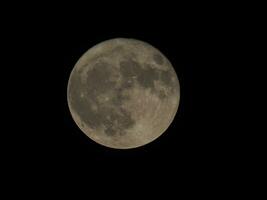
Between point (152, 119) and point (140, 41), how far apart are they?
160 centimetres

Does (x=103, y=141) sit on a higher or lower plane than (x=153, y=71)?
lower

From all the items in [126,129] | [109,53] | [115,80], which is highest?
[109,53]

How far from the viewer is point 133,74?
8.14 meters

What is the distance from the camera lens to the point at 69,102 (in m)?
8.88

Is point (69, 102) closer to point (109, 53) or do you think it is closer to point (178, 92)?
point (109, 53)

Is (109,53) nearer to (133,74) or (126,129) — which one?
(133,74)

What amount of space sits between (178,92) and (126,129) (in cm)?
134

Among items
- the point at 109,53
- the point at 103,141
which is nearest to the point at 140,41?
the point at 109,53

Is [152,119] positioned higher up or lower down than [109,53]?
lower down

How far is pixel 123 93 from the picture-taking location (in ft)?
26.5

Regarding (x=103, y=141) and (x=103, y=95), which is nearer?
(x=103, y=95)

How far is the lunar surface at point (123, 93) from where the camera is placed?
8125 mm

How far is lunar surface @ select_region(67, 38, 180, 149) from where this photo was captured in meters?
8.12

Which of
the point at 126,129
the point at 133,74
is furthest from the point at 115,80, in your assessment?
the point at 126,129
